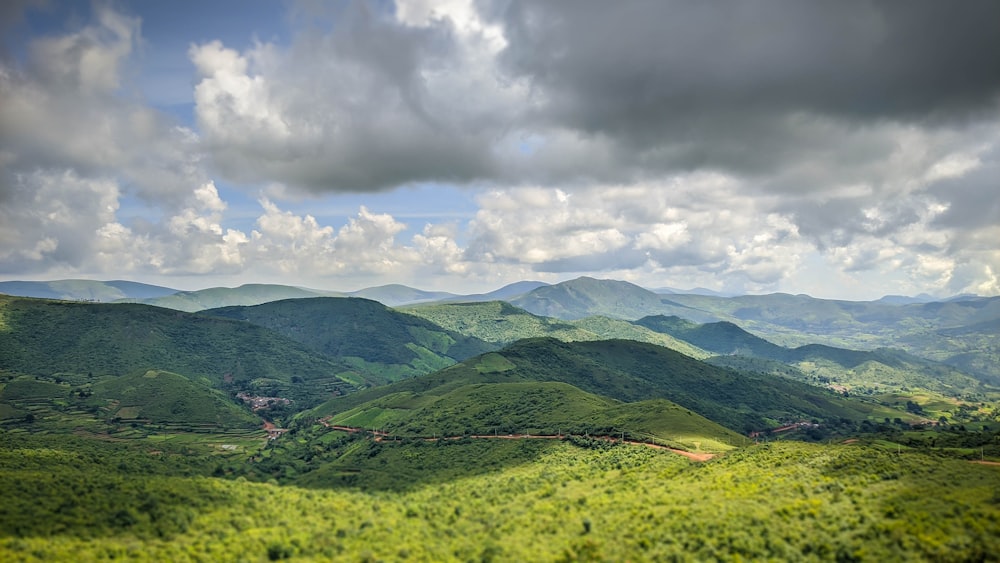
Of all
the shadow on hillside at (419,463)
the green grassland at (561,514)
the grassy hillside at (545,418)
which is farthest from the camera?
the grassy hillside at (545,418)

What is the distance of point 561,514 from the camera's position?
82.2 m

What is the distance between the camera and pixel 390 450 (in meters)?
147

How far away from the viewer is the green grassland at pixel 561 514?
61488 mm

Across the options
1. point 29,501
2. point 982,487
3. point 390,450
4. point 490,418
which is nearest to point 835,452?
point 982,487

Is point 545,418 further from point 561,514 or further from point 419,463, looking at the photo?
point 561,514

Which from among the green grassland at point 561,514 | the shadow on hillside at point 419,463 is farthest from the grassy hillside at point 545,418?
the green grassland at point 561,514

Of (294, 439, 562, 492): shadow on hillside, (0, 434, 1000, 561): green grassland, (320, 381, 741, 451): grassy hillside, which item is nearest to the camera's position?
(0, 434, 1000, 561): green grassland

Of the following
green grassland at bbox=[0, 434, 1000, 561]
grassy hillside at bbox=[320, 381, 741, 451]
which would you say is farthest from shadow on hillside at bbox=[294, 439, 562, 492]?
grassy hillside at bbox=[320, 381, 741, 451]

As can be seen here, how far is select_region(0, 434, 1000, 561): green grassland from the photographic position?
61488 millimetres

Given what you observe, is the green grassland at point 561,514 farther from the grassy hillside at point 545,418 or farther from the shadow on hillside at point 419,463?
the grassy hillside at point 545,418

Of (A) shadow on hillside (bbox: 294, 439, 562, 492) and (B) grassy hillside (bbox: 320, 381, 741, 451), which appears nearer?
(A) shadow on hillside (bbox: 294, 439, 562, 492)

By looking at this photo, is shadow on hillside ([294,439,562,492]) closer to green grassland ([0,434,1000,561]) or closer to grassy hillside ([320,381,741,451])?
green grassland ([0,434,1000,561])

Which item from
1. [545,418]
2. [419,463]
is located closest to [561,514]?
[419,463]

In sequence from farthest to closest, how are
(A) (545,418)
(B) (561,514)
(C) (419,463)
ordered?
(A) (545,418), (C) (419,463), (B) (561,514)
